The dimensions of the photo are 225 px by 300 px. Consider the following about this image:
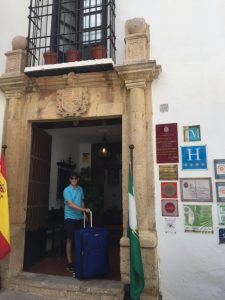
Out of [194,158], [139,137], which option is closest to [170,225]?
[194,158]

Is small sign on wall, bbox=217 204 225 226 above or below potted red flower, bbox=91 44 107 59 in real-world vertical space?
below

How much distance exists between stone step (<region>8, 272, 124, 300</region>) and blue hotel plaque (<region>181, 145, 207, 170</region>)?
2096 millimetres

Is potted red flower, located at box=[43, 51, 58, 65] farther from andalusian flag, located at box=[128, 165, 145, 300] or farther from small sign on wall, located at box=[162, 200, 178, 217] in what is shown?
small sign on wall, located at box=[162, 200, 178, 217]

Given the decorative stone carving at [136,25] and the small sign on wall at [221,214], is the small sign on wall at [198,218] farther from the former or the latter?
the decorative stone carving at [136,25]

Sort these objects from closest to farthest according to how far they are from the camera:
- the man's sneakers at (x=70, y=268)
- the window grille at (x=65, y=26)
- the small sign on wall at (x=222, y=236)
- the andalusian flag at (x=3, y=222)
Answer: the small sign on wall at (x=222, y=236) → the andalusian flag at (x=3, y=222) → the man's sneakers at (x=70, y=268) → the window grille at (x=65, y=26)

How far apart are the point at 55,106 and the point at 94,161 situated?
4.00 metres

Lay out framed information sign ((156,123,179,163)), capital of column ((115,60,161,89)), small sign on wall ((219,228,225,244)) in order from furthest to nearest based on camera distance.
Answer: capital of column ((115,60,161,89))
framed information sign ((156,123,179,163))
small sign on wall ((219,228,225,244))

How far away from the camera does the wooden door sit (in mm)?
5166

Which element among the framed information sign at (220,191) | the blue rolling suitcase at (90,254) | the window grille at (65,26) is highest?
the window grille at (65,26)

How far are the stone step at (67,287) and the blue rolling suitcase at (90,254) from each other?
0.44ft

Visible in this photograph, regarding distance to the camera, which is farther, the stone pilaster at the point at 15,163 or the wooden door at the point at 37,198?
the wooden door at the point at 37,198

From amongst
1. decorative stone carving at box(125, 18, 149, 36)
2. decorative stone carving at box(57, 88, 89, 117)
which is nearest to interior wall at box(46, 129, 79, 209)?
decorative stone carving at box(57, 88, 89, 117)

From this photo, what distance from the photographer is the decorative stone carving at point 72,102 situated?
16.1ft

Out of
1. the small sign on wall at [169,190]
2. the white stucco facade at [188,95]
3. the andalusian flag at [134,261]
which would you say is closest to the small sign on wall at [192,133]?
the white stucco facade at [188,95]
